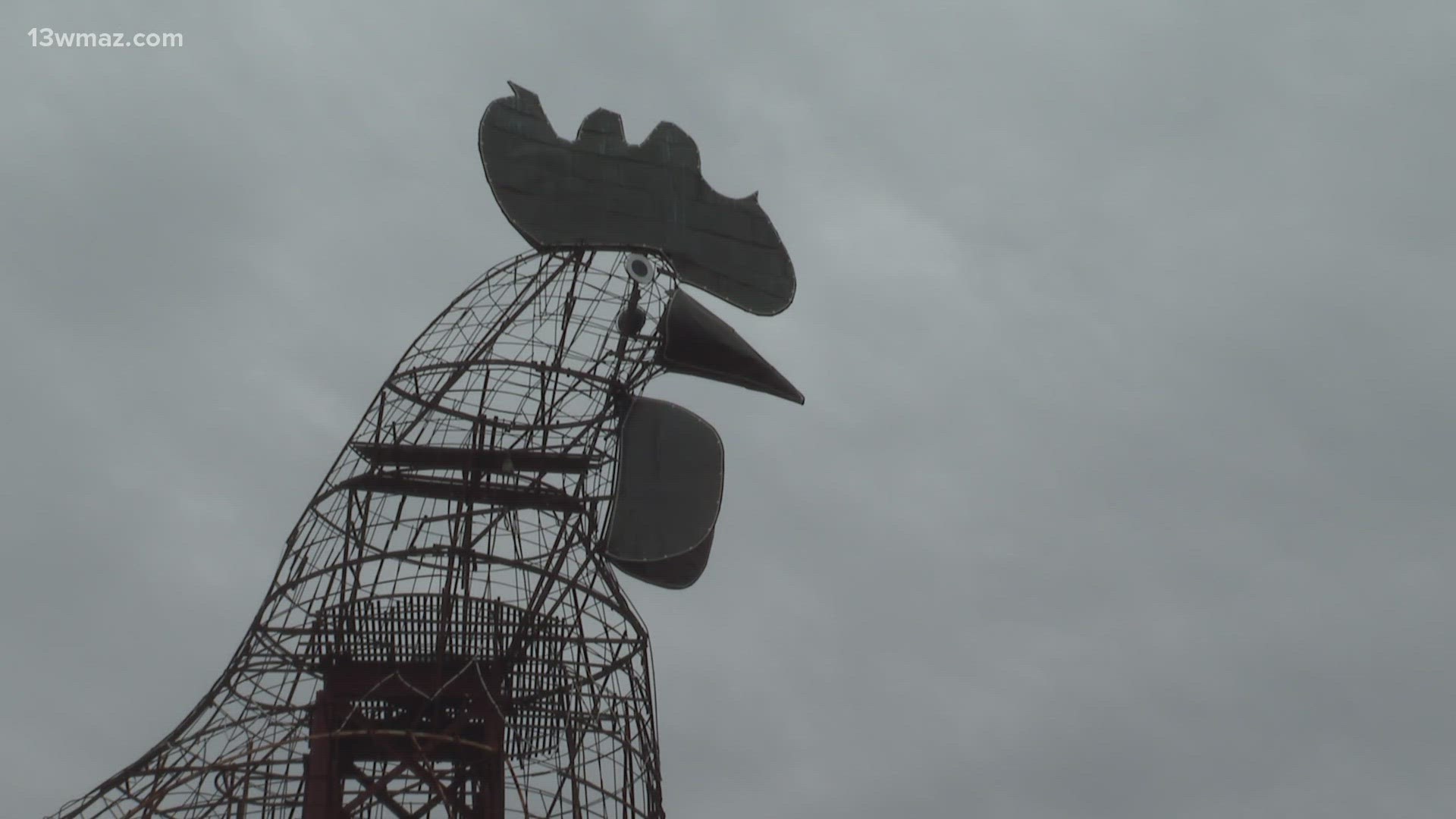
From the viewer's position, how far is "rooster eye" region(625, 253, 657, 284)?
99.2ft

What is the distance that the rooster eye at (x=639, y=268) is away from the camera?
A: 30.2 m

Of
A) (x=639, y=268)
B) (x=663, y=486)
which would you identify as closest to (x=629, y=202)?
(x=639, y=268)

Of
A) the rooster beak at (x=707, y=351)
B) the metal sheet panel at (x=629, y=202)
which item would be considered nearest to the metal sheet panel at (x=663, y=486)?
the rooster beak at (x=707, y=351)

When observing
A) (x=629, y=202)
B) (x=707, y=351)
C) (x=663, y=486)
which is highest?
(x=629, y=202)

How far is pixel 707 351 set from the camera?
99.6 feet

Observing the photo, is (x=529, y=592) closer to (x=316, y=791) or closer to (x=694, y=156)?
(x=316, y=791)

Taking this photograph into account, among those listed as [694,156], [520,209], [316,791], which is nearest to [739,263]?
[694,156]

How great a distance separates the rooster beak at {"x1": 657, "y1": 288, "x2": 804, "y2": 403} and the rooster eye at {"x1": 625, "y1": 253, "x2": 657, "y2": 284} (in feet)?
1.57

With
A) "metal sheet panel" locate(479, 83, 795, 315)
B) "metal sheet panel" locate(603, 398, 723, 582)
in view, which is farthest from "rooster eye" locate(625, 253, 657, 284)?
"metal sheet panel" locate(603, 398, 723, 582)

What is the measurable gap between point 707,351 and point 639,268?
1.64 meters

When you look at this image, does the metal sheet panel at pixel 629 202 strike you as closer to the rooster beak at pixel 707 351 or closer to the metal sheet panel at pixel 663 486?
the rooster beak at pixel 707 351

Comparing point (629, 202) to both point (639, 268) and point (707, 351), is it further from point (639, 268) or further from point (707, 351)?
point (707, 351)

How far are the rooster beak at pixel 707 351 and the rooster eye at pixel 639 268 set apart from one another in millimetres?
479

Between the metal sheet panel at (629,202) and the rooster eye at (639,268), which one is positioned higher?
the metal sheet panel at (629,202)
